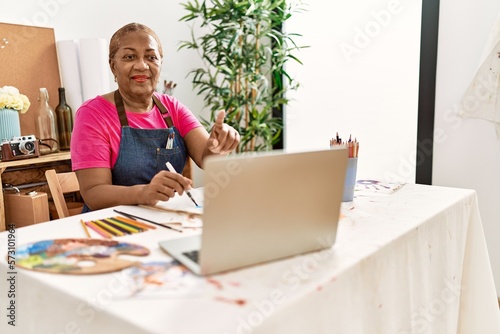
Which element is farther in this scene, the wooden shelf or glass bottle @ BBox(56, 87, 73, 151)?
glass bottle @ BBox(56, 87, 73, 151)

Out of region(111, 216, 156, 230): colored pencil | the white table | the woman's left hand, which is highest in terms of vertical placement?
the woman's left hand

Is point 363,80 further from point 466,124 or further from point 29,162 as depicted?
point 29,162

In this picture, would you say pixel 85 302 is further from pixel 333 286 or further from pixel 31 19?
pixel 31 19

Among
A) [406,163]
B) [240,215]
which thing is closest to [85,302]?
[240,215]

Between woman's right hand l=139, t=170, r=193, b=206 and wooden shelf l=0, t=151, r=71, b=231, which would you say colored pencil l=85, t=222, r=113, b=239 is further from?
wooden shelf l=0, t=151, r=71, b=231

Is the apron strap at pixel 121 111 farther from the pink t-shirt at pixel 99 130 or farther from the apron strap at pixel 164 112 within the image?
the apron strap at pixel 164 112

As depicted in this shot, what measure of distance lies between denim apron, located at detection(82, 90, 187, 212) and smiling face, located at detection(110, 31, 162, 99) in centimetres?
8

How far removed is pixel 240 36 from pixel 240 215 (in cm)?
240

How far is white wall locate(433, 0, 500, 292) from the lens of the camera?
2275 millimetres

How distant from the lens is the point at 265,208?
0.77 meters

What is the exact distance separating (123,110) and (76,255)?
88 centimetres

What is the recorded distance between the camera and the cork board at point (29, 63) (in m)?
2.36

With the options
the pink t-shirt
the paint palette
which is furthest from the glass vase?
the paint palette

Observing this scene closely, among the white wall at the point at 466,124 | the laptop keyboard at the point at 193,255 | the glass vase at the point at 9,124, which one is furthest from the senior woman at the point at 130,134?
the white wall at the point at 466,124
